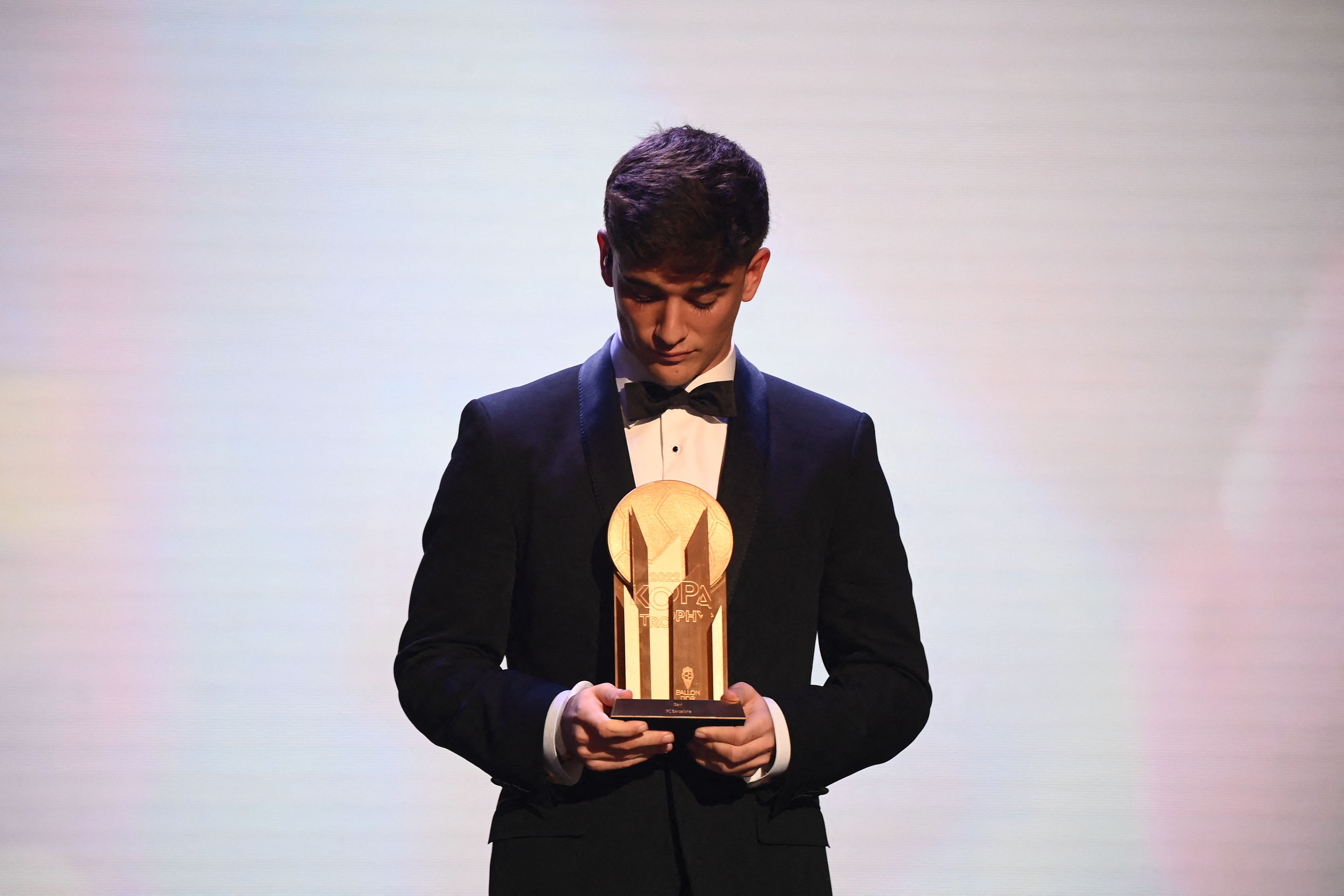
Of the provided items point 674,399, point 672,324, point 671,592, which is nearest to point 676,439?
point 674,399

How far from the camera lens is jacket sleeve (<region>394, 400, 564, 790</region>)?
5.34 feet

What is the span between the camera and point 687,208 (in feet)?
5.55

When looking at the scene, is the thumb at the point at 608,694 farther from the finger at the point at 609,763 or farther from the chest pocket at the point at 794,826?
the chest pocket at the point at 794,826

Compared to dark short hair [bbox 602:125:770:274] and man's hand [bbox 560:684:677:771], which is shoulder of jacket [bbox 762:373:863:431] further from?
man's hand [bbox 560:684:677:771]

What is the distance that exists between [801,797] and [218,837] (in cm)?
159

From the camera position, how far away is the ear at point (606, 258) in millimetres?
1780

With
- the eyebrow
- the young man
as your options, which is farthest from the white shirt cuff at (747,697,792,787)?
the eyebrow

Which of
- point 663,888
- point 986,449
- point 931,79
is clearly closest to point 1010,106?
point 931,79

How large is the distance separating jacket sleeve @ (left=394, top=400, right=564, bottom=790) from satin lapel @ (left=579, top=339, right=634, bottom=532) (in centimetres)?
12

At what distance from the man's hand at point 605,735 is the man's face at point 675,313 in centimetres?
45

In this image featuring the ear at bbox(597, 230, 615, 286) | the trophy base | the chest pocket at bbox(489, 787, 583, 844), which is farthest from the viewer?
the ear at bbox(597, 230, 615, 286)

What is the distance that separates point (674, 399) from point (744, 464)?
0.13 m

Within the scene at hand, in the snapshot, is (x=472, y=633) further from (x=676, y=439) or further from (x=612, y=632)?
(x=676, y=439)

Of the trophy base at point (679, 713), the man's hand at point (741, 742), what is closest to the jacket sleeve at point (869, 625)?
the man's hand at point (741, 742)
